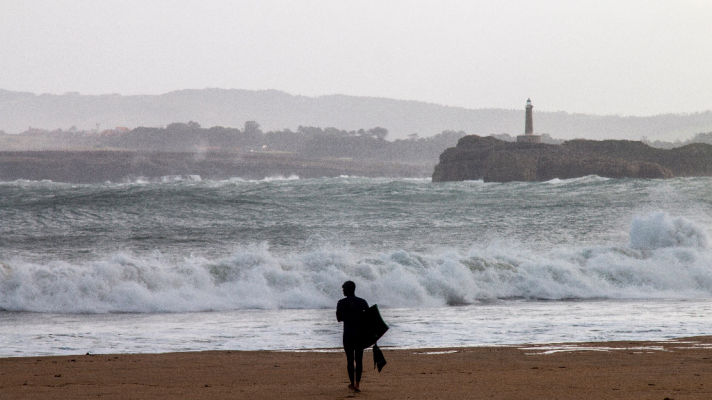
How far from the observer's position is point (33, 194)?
1378 inches

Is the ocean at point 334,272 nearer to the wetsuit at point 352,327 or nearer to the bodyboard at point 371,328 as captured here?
the wetsuit at point 352,327

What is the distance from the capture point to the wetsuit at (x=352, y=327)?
616cm

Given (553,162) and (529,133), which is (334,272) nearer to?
(553,162)

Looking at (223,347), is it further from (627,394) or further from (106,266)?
(106,266)

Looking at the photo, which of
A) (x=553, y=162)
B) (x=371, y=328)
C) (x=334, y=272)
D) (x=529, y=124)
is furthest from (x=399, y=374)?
(x=529, y=124)

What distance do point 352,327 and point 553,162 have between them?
79996 mm

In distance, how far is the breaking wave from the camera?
14.1m

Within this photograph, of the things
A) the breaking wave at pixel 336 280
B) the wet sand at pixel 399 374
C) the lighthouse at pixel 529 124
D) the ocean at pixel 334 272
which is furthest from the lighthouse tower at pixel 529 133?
the wet sand at pixel 399 374

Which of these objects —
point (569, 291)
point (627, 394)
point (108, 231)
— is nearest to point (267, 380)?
point (627, 394)

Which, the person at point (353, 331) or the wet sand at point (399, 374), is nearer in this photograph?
the wet sand at point (399, 374)

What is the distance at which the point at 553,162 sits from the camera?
8194 cm

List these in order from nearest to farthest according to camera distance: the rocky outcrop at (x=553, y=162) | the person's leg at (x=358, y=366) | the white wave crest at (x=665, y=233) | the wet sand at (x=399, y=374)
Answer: the wet sand at (x=399, y=374) → the person's leg at (x=358, y=366) → the white wave crest at (x=665, y=233) → the rocky outcrop at (x=553, y=162)

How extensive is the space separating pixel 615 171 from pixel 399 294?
248ft

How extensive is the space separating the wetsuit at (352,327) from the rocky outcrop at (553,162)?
73911 millimetres
